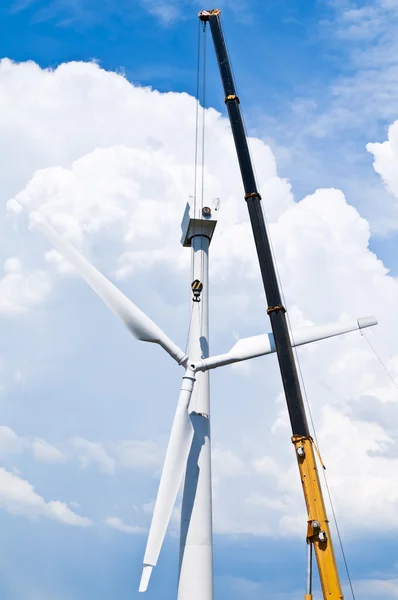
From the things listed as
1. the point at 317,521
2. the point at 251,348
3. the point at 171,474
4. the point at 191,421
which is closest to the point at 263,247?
the point at 251,348

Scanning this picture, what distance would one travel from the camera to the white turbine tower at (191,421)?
23703 mm

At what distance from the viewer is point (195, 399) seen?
1036 inches

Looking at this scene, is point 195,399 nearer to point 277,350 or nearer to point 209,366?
point 209,366

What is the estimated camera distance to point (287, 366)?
23.6m

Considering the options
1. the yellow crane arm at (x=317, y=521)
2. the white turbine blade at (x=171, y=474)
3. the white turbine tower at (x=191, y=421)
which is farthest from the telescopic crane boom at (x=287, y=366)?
the white turbine blade at (x=171, y=474)

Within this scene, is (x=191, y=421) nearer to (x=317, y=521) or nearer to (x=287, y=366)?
(x=287, y=366)

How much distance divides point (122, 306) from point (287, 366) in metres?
6.57

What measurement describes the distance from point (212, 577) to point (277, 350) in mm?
8596

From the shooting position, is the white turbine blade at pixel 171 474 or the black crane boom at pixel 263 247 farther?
the black crane boom at pixel 263 247

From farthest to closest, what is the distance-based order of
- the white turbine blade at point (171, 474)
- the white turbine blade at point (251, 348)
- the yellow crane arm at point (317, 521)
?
1. the white turbine blade at point (251, 348)
2. the white turbine blade at point (171, 474)
3. the yellow crane arm at point (317, 521)

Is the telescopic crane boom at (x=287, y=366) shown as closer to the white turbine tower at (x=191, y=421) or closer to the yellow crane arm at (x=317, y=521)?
the yellow crane arm at (x=317, y=521)

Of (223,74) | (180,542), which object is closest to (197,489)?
(180,542)

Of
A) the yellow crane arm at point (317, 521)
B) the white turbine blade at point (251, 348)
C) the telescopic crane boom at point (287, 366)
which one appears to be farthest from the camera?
the white turbine blade at point (251, 348)

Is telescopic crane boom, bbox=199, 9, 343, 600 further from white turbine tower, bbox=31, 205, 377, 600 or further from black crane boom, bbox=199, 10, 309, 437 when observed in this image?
white turbine tower, bbox=31, 205, 377, 600
